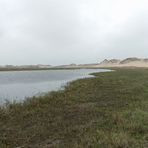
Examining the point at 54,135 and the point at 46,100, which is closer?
the point at 54,135

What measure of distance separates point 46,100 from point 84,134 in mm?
10616

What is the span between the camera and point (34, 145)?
9711 mm

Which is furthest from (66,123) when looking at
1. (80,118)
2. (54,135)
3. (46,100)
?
(46,100)

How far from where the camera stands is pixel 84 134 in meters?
10.7

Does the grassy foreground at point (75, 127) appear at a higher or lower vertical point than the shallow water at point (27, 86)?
higher

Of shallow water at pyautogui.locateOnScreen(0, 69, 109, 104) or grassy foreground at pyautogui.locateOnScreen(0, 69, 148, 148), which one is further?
shallow water at pyautogui.locateOnScreen(0, 69, 109, 104)

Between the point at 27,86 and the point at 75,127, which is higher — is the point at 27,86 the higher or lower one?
the lower one

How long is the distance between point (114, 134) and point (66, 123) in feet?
10.8

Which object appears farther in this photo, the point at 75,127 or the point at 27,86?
the point at 27,86

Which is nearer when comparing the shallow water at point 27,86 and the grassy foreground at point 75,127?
the grassy foreground at point 75,127

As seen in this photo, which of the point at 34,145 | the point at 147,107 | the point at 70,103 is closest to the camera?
the point at 34,145

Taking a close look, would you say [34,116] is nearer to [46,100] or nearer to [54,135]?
[54,135]

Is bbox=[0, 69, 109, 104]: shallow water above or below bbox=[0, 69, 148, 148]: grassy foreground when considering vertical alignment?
below

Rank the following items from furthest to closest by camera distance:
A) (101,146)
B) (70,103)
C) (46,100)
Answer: (46,100) < (70,103) < (101,146)
